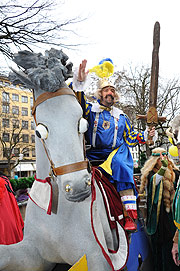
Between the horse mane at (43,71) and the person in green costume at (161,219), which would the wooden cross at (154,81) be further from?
the horse mane at (43,71)

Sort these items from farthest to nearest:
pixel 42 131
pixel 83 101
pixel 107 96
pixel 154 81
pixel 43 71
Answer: pixel 154 81, pixel 107 96, pixel 83 101, pixel 43 71, pixel 42 131

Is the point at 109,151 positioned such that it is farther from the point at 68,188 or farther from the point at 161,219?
the point at 161,219

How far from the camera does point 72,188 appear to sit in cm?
197


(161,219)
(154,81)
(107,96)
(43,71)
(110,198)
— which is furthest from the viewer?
(161,219)

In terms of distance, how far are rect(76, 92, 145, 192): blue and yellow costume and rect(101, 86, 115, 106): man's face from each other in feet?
0.27

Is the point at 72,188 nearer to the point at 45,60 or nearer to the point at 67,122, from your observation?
the point at 67,122

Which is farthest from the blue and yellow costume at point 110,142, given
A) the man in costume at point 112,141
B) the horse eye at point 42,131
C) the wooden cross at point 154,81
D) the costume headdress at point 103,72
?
the horse eye at point 42,131

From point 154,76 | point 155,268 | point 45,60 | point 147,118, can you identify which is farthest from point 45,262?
point 155,268

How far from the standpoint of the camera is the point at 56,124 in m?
2.17

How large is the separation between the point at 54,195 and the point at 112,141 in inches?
52.3

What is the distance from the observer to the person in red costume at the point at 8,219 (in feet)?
11.7

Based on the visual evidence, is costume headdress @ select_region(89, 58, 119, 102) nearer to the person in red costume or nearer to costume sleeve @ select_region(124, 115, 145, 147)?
costume sleeve @ select_region(124, 115, 145, 147)

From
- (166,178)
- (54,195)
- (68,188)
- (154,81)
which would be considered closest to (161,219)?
(166,178)

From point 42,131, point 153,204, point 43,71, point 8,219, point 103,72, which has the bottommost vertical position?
point 153,204
